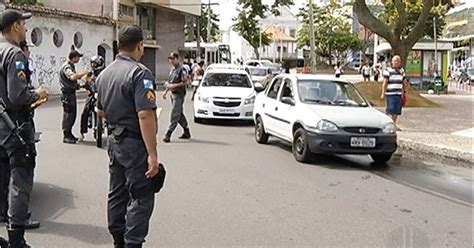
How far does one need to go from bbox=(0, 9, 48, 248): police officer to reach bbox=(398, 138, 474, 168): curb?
8.22 m

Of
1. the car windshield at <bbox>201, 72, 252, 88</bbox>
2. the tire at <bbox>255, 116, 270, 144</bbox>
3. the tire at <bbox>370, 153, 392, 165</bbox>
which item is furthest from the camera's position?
the car windshield at <bbox>201, 72, 252, 88</bbox>

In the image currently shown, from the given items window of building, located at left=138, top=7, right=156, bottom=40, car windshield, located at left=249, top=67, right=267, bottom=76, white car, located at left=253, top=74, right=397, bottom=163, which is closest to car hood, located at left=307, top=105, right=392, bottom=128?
white car, located at left=253, top=74, right=397, bottom=163

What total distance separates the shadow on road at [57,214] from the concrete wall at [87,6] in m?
30.9

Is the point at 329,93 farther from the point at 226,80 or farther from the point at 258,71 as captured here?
the point at 258,71

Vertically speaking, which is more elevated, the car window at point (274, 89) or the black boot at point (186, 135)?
the car window at point (274, 89)

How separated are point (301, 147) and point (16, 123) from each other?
5.81 meters

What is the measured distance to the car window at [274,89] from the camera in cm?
1203

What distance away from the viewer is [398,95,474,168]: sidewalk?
11641 millimetres

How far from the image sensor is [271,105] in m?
11.9

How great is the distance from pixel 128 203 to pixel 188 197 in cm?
259

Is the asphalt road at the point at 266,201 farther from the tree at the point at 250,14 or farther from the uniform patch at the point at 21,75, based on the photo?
the tree at the point at 250,14

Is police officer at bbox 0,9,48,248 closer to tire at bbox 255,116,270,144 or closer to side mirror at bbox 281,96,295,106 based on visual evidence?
side mirror at bbox 281,96,295,106

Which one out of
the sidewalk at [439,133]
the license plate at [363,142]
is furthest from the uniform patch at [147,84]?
the sidewalk at [439,133]

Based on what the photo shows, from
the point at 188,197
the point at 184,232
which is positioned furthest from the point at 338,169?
the point at 184,232
